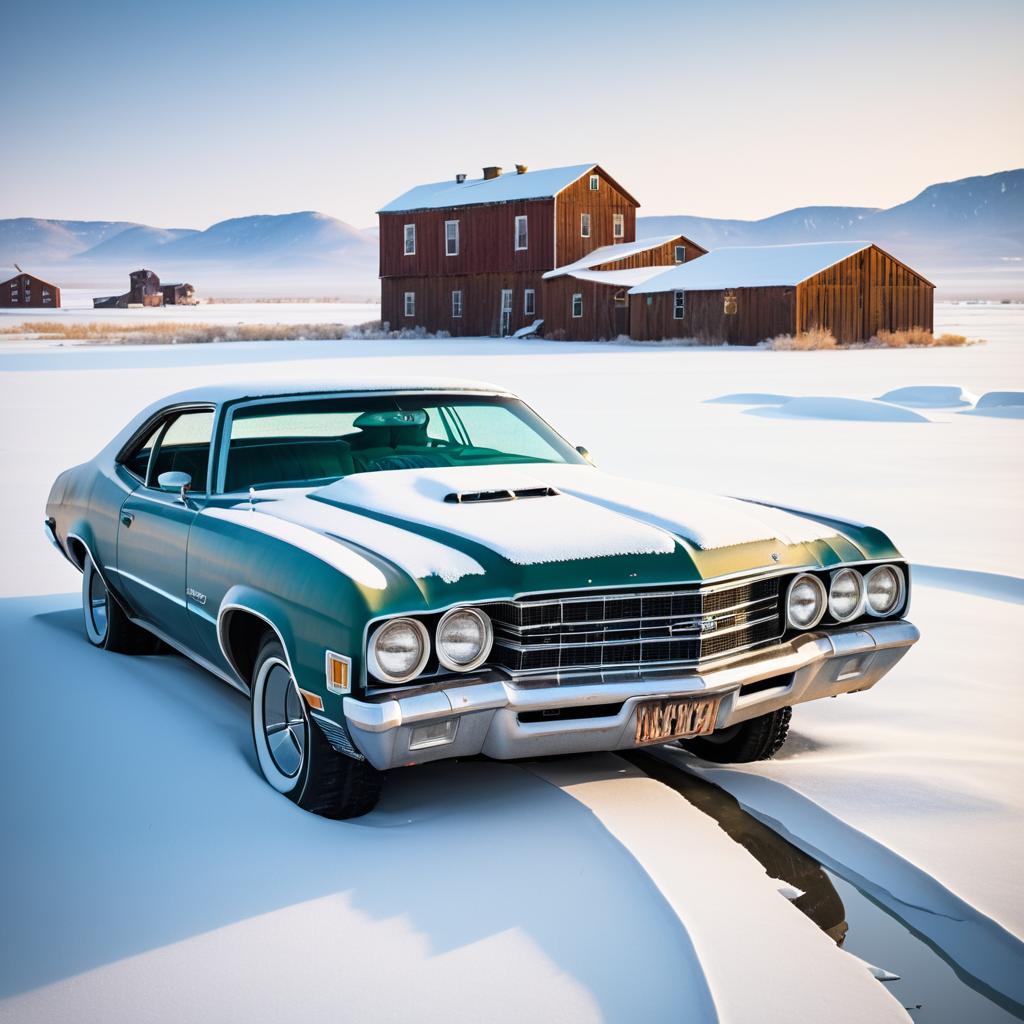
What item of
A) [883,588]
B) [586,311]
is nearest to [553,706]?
[883,588]

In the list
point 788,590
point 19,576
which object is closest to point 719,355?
point 19,576

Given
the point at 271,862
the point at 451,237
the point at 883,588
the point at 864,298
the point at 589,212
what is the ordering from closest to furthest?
the point at 271,862
the point at 883,588
the point at 864,298
the point at 589,212
the point at 451,237

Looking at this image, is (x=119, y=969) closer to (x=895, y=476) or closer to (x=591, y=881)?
(x=591, y=881)

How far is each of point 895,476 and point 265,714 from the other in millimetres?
10255

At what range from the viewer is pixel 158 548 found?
5652 millimetres

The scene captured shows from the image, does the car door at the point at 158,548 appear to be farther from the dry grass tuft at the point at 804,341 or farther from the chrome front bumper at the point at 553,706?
the dry grass tuft at the point at 804,341

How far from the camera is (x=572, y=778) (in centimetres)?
486

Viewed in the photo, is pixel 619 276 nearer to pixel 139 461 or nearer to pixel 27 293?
pixel 139 461

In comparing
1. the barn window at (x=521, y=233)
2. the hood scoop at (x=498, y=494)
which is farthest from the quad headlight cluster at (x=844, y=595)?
the barn window at (x=521, y=233)

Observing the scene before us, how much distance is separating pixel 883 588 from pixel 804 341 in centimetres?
4380

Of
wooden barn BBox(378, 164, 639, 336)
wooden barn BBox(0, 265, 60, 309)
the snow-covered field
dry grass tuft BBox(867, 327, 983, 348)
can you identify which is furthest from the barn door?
wooden barn BBox(0, 265, 60, 309)

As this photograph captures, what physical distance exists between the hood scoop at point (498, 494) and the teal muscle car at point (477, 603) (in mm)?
13

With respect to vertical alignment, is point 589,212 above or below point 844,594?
above

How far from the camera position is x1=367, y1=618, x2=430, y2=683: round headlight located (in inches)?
158
